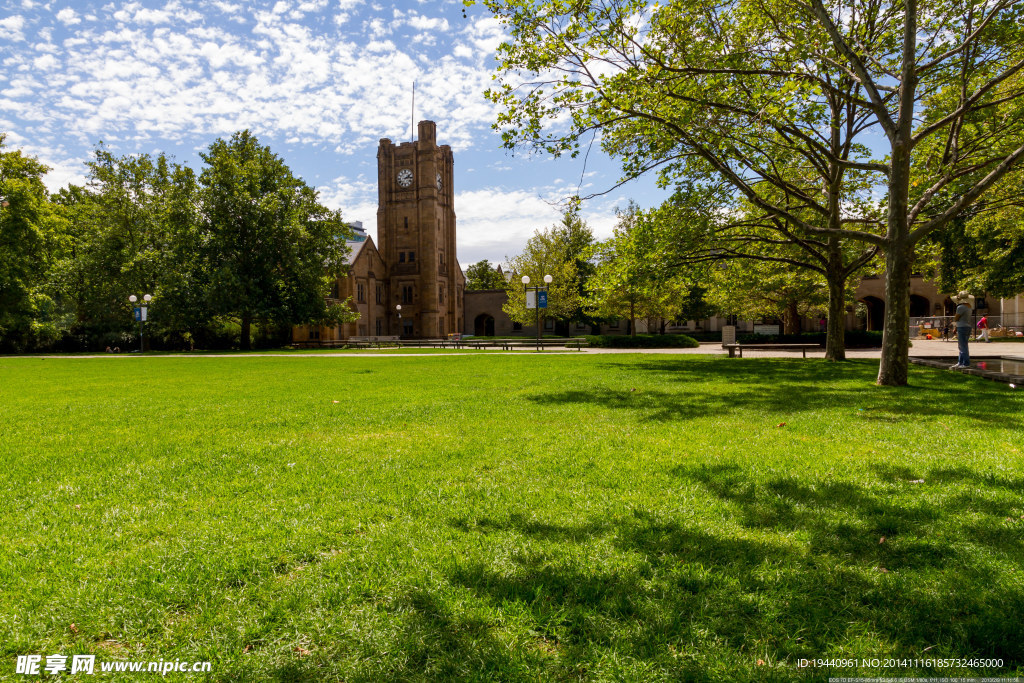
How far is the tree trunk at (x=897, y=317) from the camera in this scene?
37.4ft

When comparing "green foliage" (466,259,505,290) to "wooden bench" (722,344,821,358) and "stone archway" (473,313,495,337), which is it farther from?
"wooden bench" (722,344,821,358)

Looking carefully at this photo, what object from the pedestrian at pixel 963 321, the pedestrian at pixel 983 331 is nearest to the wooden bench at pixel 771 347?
the pedestrian at pixel 963 321

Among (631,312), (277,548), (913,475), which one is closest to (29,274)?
(631,312)

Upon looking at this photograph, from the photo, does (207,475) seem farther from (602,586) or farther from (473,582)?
(602,586)

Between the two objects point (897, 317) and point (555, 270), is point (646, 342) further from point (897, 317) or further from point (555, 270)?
point (897, 317)

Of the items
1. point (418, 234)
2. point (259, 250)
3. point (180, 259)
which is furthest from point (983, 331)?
point (418, 234)

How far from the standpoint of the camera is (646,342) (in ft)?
117

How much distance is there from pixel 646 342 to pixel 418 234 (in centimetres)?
4231

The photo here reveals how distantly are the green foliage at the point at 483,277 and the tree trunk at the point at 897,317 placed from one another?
8126cm

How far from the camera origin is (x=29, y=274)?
34.9m

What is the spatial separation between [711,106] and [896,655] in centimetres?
1328

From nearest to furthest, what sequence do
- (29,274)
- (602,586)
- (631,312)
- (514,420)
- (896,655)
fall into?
(896,655) < (602,586) < (514,420) < (29,274) < (631,312)

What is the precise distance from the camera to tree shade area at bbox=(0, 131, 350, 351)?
34.1m

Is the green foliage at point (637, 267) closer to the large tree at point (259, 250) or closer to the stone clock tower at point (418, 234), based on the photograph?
the large tree at point (259, 250)
